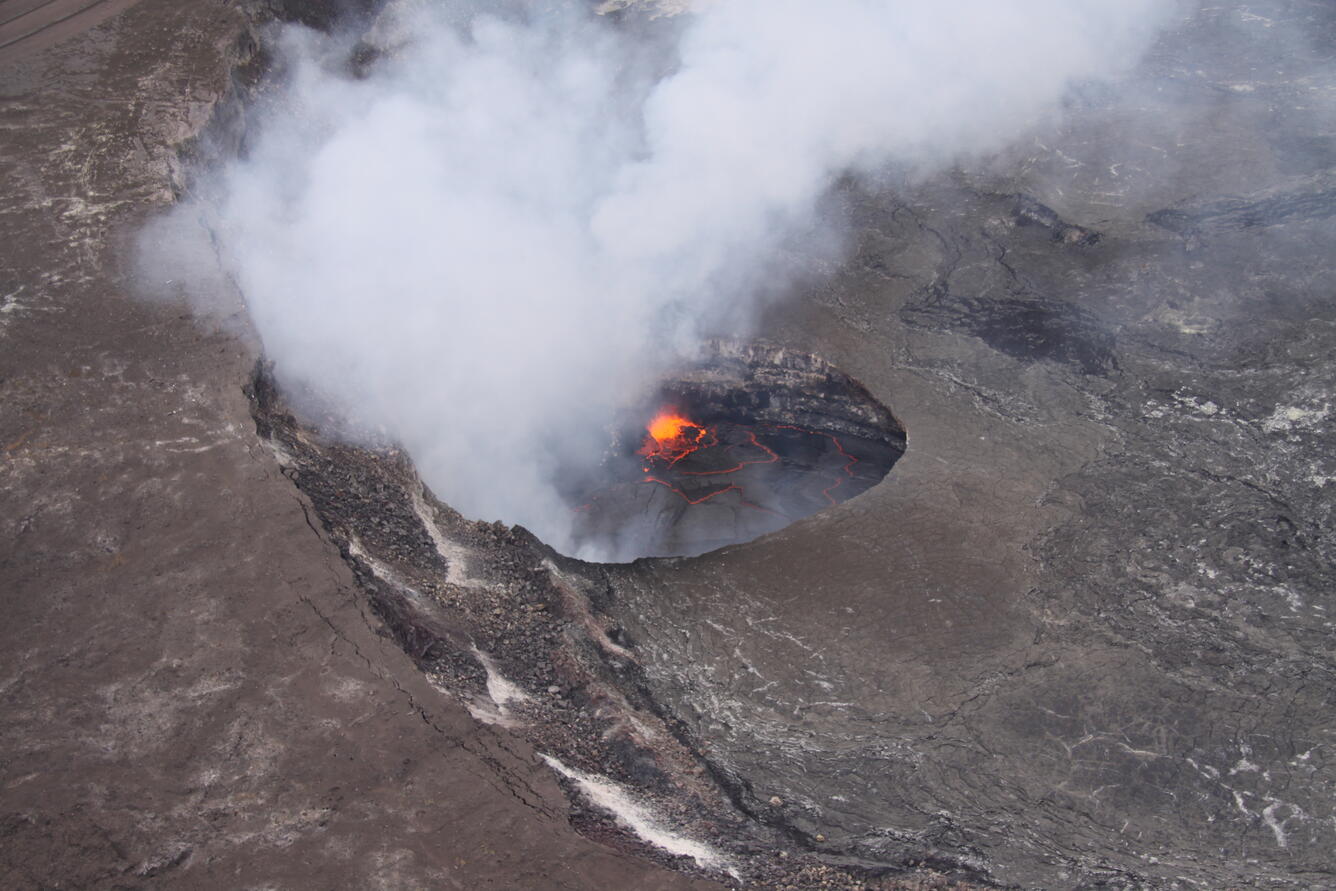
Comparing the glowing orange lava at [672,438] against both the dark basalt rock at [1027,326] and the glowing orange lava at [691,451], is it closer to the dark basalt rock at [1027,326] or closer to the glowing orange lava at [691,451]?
the glowing orange lava at [691,451]

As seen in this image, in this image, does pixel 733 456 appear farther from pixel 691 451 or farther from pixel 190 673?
Answer: pixel 190 673

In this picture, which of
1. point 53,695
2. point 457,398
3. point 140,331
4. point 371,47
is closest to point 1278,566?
point 457,398

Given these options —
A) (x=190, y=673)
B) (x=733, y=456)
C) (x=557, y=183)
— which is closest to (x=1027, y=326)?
(x=733, y=456)

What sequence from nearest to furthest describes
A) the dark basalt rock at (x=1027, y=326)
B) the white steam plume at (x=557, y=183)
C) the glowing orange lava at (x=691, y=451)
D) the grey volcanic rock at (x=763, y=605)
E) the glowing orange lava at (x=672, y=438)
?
the grey volcanic rock at (x=763, y=605) < the white steam plume at (x=557, y=183) < the dark basalt rock at (x=1027, y=326) < the glowing orange lava at (x=691, y=451) < the glowing orange lava at (x=672, y=438)

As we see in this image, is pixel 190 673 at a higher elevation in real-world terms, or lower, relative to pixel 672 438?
higher

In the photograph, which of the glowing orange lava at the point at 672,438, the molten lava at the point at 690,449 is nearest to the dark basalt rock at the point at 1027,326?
the molten lava at the point at 690,449

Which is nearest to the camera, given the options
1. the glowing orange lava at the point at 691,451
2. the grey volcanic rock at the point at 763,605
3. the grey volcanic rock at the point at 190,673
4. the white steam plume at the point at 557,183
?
the grey volcanic rock at the point at 190,673

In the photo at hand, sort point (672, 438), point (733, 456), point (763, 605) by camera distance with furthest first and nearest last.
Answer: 1. point (672, 438)
2. point (733, 456)
3. point (763, 605)
